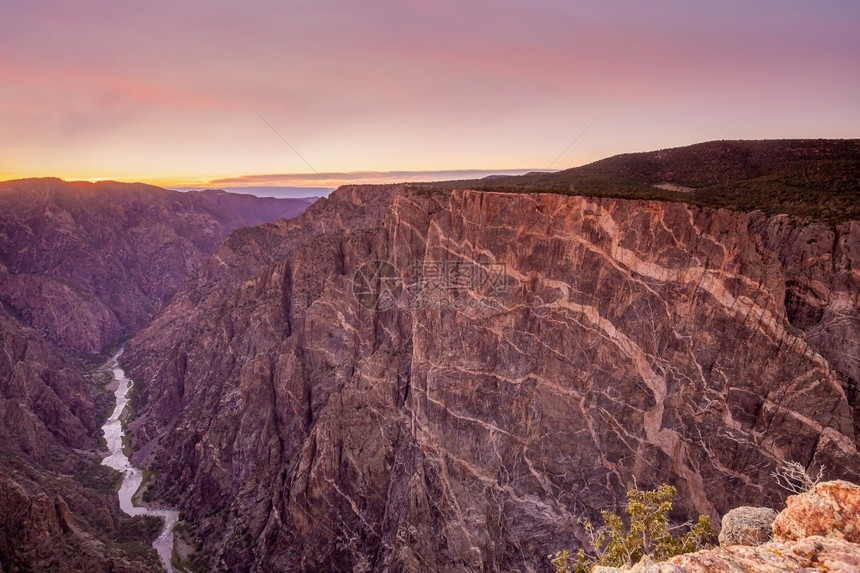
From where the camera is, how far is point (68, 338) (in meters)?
126

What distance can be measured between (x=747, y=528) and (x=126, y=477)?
3525 inches

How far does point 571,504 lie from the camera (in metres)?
35.8

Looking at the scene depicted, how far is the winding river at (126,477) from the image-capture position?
59.1m

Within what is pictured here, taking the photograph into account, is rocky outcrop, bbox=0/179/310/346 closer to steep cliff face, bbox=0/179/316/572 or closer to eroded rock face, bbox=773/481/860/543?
steep cliff face, bbox=0/179/316/572

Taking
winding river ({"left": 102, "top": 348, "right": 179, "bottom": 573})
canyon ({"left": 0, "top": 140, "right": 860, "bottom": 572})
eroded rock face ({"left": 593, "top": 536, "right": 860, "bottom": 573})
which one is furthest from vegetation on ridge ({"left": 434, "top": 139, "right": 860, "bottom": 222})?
winding river ({"left": 102, "top": 348, "right": 179, "bottom": 573})

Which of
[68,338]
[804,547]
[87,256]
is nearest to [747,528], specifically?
[804,547]

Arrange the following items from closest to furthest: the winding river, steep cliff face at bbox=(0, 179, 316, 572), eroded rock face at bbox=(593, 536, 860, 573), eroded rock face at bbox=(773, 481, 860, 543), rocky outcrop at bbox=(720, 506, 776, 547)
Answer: eroded rock face at bbox=(593, 536, 860, 573) → eroded rock face at bbox=(773, 481, 860, 543) → rocky outcrop at bbox=(720, 506, 776, 547) → steep cliff face at bbox=(0, 179, 316, 572) → the winding river

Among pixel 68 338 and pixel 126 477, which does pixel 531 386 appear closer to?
pixel 126 477

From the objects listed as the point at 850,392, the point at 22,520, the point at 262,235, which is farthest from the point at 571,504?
the point at 262,235

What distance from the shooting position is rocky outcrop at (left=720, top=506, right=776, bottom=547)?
13836 mm

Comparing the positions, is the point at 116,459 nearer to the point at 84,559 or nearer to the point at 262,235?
the point at 84,559

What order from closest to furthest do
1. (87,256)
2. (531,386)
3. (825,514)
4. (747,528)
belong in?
(825,514) < (747,528) < (531,386) < (87,256)

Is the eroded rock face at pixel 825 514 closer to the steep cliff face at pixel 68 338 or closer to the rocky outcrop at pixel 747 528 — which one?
the rocky outcrop at pixel 747 528

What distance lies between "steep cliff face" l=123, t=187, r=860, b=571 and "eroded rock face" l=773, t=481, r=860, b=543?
22099mm
